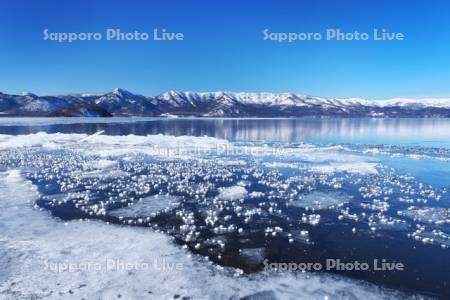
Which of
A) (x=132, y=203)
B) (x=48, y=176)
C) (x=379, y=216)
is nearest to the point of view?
(x=379, y=216)

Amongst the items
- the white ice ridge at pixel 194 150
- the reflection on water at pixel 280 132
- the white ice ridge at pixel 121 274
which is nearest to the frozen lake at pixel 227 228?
the white ice ridge at pixel 121 274

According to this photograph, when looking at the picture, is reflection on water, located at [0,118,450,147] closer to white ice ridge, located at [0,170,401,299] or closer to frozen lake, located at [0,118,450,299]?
frozen lake, located at [0,118,450,299]

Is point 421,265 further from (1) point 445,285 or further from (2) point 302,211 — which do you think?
(2) point 302,211

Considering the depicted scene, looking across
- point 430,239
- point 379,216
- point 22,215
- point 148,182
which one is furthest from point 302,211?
point 22,215

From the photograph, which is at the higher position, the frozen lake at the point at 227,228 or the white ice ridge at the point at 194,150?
the white ice ridge at the point at 194,150

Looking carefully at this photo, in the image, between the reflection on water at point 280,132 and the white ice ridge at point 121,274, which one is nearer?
the white ice ridge at point 121,274

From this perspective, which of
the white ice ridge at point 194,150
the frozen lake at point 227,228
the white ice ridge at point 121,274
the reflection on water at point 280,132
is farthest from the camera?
the reflection on water at point 280,132

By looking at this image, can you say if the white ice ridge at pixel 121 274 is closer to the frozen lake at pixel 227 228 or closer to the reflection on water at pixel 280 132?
the frozen lake at pixel 227 228

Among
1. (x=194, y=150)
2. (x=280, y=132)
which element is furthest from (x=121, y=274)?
(x=280, y=132)
